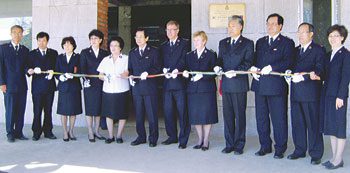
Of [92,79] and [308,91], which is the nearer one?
[308,91]

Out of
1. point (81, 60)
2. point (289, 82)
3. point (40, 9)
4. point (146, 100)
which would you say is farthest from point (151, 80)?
point (40, 9)

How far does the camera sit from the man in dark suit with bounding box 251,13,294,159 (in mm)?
4941

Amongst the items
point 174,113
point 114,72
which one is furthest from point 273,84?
point 114,72

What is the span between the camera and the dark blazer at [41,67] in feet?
19.9

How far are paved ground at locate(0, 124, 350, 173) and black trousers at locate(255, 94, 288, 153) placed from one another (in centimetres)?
20

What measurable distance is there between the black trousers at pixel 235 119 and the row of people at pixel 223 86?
1cm

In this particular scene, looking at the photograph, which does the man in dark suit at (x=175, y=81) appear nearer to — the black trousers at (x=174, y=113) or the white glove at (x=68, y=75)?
the black trousers at (x=174, y=113)

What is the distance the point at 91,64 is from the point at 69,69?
0.32 meters

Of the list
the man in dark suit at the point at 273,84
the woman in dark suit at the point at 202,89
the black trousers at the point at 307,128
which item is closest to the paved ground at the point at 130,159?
the black trousers at the point at 307,128

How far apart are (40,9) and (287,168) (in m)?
5.02

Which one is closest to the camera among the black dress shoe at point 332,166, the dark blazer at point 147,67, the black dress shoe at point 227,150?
the black dress shoe at point 332,166

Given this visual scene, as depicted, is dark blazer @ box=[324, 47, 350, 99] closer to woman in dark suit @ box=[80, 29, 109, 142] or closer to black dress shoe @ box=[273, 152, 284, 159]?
black dress shoe @ box=[273, 152, 284, 159]

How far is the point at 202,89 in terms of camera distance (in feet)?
17.7

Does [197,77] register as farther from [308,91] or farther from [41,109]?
[41,109]
